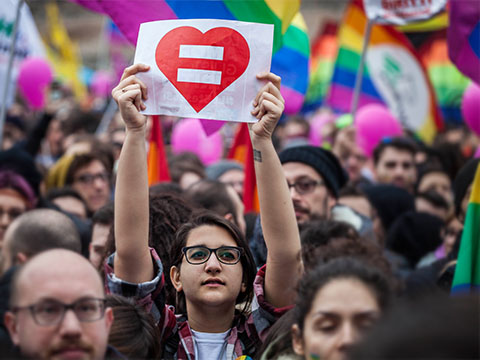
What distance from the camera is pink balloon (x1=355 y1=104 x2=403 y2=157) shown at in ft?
25.2

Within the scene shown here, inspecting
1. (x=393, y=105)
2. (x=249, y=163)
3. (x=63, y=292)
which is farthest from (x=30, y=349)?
(x=393, y=105)

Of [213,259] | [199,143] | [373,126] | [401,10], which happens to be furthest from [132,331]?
[373,126]

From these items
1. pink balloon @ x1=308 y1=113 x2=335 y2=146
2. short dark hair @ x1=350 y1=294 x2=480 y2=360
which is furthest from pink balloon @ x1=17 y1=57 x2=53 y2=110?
short dark hair @ x1=350 y1=294 x2=480 y2=360

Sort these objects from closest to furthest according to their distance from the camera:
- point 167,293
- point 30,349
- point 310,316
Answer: point 30,349, point 310,316, point 167,293

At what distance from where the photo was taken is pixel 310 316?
2223mm

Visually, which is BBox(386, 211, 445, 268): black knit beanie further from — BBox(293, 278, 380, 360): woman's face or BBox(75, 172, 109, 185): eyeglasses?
BBox(293, 278, 380, 360): woman's face

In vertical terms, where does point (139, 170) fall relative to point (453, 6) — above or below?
below

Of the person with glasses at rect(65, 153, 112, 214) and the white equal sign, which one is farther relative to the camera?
the person with glasses at rect(65, 153, 112, 214)

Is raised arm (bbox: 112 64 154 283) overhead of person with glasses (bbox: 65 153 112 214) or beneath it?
beneath

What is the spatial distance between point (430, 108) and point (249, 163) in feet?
13.3

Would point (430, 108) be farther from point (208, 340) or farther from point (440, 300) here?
point (440, 300)

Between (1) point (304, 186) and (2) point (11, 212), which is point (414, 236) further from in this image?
(2) point (11, 212)

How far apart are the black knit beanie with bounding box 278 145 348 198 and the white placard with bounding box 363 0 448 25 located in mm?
2469

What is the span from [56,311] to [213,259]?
3.13 ft
